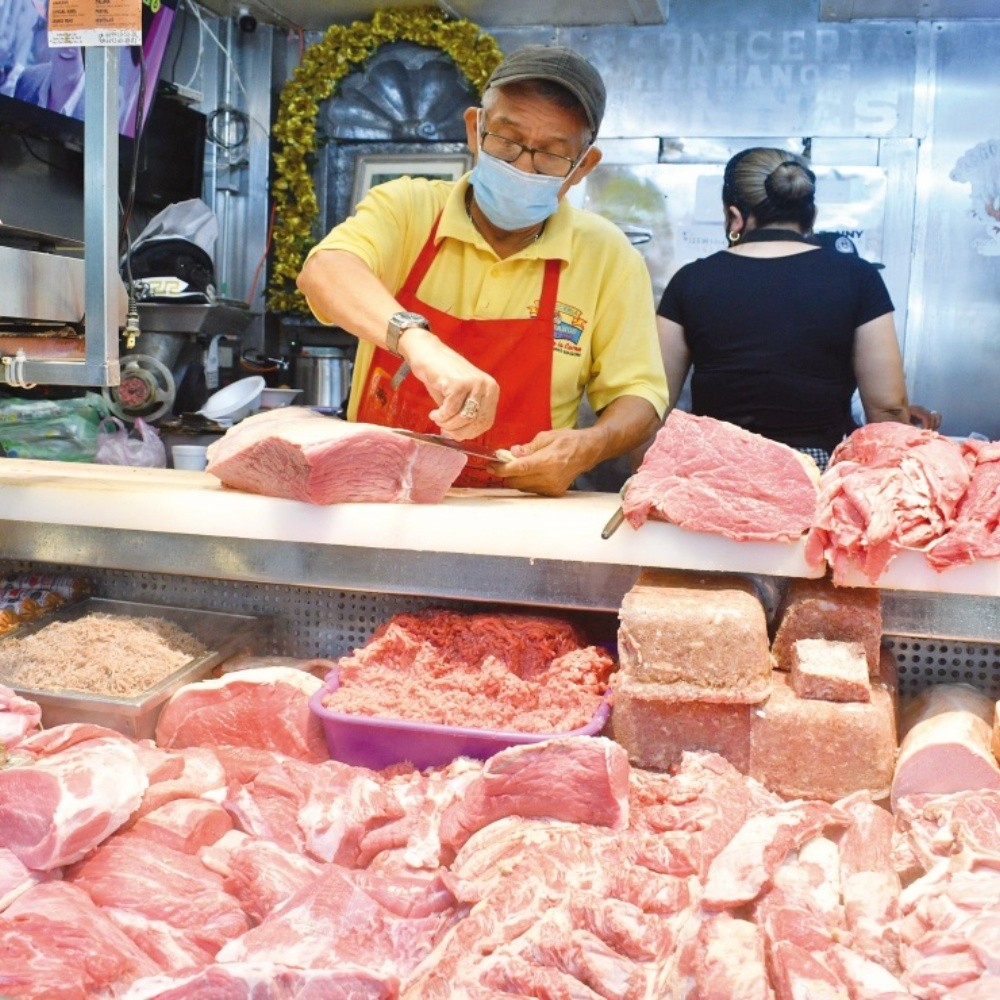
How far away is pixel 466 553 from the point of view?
8.20 feet

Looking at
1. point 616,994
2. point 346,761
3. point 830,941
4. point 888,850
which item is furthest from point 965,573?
point 346,761

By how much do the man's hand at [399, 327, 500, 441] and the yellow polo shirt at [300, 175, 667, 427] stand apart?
2.67ft

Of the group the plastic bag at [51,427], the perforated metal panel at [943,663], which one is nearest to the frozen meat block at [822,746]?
the perforated metal panel at [943,663]

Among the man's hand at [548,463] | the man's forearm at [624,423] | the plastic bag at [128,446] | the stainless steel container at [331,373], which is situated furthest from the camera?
the stainless steel container at [331,373]

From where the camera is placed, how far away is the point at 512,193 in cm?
331

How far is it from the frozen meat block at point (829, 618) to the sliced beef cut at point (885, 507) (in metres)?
0.07

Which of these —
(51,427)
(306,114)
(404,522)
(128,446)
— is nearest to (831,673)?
(404,522)

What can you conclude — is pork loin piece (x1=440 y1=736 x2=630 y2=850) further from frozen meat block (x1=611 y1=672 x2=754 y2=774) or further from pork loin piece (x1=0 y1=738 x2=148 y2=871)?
pork loin piece (x1=0 y1=738 x2=148 y2=871)

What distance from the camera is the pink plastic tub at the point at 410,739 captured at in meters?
2.28

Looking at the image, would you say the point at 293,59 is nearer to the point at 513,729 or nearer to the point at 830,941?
the point at 513,729

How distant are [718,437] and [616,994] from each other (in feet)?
4.11

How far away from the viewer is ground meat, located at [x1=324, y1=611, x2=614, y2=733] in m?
2.35

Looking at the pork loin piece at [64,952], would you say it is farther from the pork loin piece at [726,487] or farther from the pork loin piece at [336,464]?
the pork loin piece at [726,487]

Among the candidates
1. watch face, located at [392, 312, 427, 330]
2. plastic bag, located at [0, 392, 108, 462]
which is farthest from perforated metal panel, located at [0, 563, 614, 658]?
plastic bag, located at [0, 392, 108, 462]
